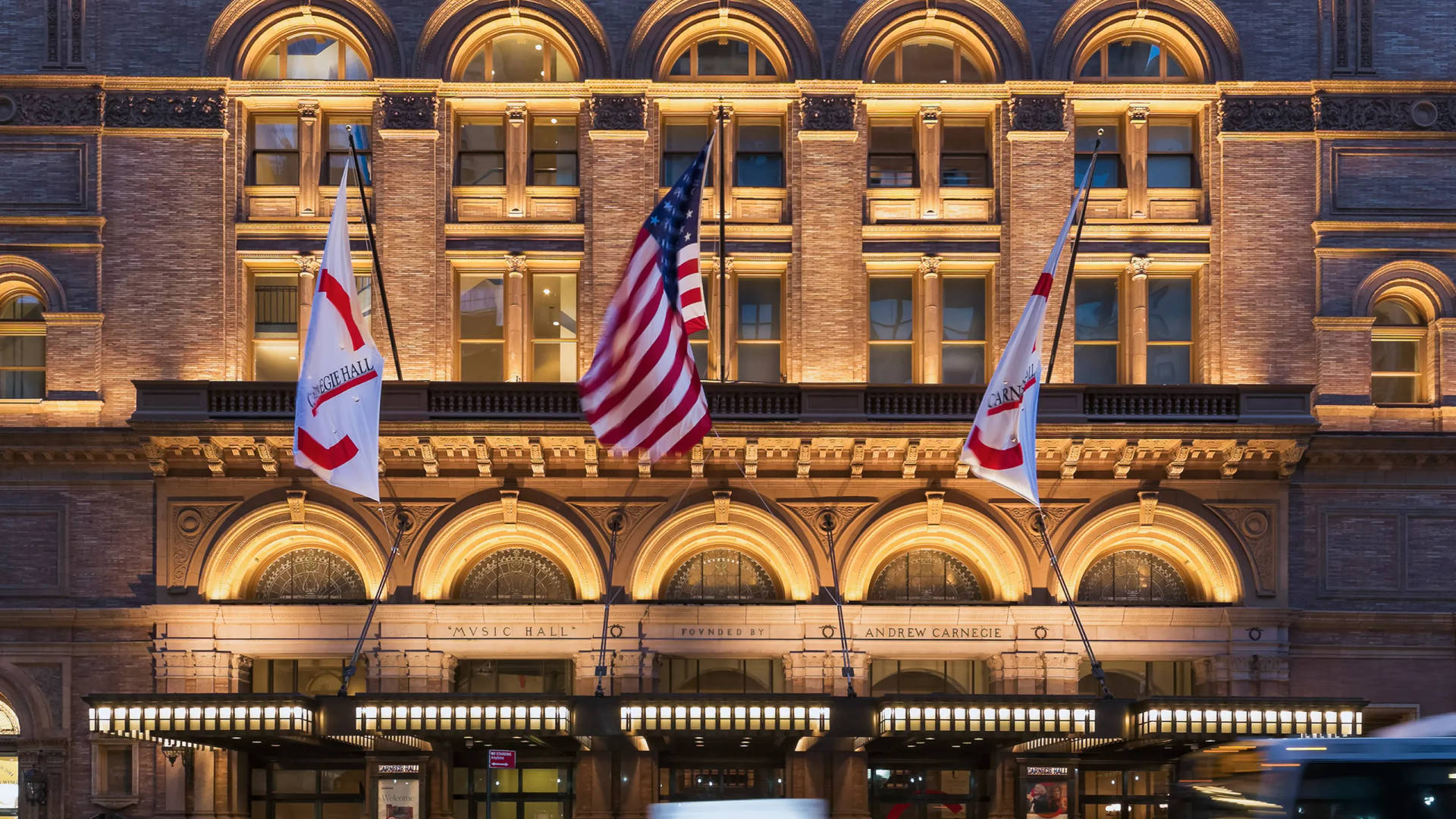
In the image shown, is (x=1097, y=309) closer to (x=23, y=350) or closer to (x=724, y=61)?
(x=724, y=61)

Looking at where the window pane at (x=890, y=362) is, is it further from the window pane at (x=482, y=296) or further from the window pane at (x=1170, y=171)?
the window pane at (x=482, y=296)

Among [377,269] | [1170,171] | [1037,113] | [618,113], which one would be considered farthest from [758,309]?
[1170,171]

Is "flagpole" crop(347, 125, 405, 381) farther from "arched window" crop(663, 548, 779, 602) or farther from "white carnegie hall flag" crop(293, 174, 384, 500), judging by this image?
"arched window" crop(663, 548, 779, 602)

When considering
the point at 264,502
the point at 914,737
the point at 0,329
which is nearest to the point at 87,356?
the point at 0,329

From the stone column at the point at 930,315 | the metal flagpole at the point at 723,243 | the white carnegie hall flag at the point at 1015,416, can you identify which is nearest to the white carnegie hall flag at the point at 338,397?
the metal flagpole at the point at 723,243

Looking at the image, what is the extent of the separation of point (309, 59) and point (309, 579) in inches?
423

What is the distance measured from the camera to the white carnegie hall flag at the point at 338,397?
90.3ft

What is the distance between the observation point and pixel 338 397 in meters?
27.7

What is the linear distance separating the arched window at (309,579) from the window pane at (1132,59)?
18.7 meters

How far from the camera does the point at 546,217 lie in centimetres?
3472

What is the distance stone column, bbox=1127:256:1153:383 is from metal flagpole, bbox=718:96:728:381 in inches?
324

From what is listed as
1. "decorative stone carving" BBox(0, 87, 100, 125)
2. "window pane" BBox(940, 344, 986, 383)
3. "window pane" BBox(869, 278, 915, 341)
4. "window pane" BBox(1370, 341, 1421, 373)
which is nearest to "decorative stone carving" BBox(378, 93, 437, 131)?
"decorative stone carving" BBox(0, 87, 100, 125)

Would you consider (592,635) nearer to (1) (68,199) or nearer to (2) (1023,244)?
(2) (1023,244)

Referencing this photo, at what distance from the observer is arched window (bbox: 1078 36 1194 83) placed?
3538cm
